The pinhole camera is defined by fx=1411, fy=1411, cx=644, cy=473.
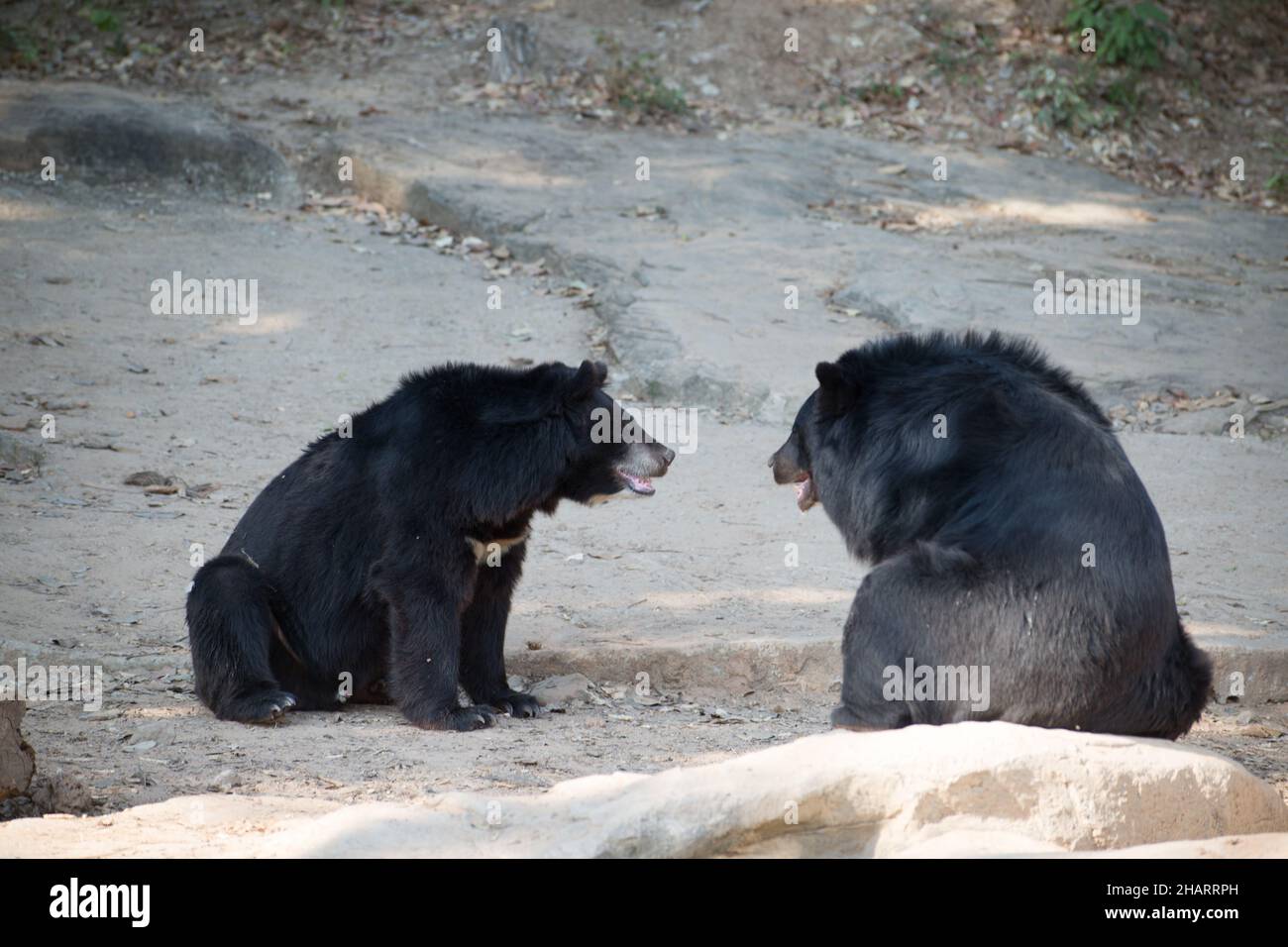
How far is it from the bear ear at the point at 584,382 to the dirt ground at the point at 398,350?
1319mm

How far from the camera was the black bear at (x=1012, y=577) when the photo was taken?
4.71m

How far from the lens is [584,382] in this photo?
6227mm

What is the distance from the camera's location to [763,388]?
1030 centimetres

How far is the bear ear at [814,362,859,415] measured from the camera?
214 inches

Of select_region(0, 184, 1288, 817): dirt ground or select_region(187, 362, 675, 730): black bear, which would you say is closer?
select_region(0, 184, 1288, 817): dirt ground

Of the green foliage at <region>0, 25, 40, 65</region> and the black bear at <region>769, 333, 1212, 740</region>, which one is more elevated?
the green foliage at <region>0, 25, 40, 65</region>

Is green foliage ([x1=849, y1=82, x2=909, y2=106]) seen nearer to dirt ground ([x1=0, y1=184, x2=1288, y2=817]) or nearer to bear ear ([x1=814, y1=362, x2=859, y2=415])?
dirt ground ([x1=0, y1=184, x2=1288, y2=817])

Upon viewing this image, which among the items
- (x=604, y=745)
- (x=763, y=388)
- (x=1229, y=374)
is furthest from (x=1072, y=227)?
(x=604, y=745)

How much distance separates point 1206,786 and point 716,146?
11.8 meters

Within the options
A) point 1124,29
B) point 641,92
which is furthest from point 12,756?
point 1124,29

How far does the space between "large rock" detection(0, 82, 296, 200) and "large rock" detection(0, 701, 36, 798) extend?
31.8 feet

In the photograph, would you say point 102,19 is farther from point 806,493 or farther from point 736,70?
point 806,493

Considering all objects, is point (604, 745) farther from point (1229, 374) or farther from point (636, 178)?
point (636, 178)

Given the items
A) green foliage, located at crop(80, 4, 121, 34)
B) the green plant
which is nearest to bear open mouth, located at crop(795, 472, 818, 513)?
the green plant
